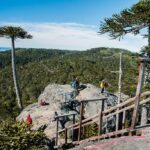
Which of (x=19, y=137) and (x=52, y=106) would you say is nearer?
(x=19, y=137)

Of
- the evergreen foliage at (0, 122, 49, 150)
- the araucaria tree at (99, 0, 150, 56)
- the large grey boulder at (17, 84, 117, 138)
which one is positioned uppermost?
the araucaria tree at (99, 0, 150, 56)

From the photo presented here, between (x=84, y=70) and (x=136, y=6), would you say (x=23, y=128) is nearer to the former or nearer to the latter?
(x=136, y=6)

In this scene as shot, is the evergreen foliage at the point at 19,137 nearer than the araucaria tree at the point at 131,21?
Yes

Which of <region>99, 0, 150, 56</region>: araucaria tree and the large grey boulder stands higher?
<region>99, 0, 150, 56</region>: araucaria tree

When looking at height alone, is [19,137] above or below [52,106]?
above

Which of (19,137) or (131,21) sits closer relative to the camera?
(19,137)

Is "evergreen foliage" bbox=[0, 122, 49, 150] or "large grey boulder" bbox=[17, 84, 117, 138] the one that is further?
"large grey boulder" bbox=[17, 84, 117, 138]

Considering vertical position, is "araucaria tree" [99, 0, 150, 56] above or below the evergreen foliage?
above

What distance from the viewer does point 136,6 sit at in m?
21.1

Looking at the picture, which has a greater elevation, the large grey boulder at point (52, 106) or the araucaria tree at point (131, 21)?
the araucaria tree at point (131, 21)

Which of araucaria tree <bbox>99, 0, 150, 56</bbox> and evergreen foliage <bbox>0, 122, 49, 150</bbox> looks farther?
araucaria tree <bbox>99, 0, 150, 56</bbox>

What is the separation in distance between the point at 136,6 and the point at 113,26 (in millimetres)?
1944

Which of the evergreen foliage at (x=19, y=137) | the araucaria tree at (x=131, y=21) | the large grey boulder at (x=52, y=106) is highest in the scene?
the araucaria tree at (x=131, y=21)

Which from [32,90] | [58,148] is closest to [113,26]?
[58,148]
